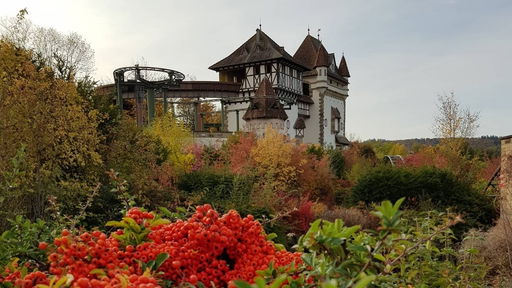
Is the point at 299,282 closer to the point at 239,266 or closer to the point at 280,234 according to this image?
the point at 239,266

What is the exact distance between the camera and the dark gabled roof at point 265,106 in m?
25.9

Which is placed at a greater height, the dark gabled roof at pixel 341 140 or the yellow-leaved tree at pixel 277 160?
the dark gabled roof at pixel 341 140

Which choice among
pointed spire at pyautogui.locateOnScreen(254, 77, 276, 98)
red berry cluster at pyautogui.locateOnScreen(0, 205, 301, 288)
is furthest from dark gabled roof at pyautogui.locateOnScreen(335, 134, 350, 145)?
red berry cluster at pyautogui.locateOnScreen(0, 205, 301, 288)

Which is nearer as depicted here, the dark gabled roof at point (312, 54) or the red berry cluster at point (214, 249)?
the red berry cluster at point (214, 249)

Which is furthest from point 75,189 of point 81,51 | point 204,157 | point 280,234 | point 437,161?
point 81,51

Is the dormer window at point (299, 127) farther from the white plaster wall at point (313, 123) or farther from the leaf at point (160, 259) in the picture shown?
the leaf at point (160, 259)

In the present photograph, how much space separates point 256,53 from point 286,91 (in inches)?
141

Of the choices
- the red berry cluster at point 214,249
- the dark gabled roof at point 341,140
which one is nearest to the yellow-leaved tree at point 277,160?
the red berry cluster at point 214,249

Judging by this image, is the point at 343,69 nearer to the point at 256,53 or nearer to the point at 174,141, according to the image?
the point at 256,53

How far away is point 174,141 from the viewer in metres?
15.7

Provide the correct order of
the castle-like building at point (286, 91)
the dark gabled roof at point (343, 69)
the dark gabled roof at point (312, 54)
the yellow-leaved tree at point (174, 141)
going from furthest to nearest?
the dark gabled roof at point (343, 69)
the dark gabled roof at point (312, 54)
the castle-like building at point (286, 91)
the yellow-leaved tree at point (174, 141)

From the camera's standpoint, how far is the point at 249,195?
380 inches

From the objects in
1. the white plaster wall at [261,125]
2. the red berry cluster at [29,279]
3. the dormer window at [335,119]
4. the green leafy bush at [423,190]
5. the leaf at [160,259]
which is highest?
the dormer window at [335,119]

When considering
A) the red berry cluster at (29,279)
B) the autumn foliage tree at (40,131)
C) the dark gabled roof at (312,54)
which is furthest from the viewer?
the dark gabled roof at (312,54)
